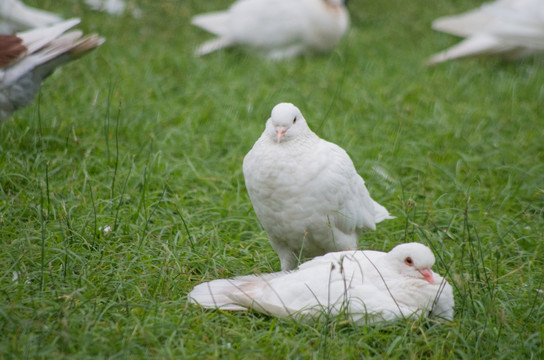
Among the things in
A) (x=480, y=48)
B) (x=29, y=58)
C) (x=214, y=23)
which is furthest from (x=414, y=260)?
(x=214, y=23)

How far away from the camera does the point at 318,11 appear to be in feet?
21.4

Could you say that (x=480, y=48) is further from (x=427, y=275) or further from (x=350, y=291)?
(x=350, y=291)

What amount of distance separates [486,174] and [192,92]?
2403 mm

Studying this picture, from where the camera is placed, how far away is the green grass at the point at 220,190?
2416 mm

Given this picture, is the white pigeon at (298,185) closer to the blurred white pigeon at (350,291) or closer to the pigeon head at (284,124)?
the pigeon head at (284,124)

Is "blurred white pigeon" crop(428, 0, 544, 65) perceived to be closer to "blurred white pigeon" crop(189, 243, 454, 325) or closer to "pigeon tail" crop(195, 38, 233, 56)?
"pigeon tail" crop(195, 38, 233, 56)

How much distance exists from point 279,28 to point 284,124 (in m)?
3.83

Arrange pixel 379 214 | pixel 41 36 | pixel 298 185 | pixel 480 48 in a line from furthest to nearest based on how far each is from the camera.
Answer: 1. pixel 480 48
2. pixel 41 36
3. pixel 379 214
4. pixel 298 185

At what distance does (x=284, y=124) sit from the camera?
2.84 m

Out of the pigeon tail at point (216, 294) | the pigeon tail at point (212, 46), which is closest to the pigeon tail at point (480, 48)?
the pigeon tail at point (212, 46)

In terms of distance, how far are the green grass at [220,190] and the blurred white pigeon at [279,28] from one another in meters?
0.19

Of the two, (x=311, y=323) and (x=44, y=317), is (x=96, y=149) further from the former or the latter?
(x=311, y=323)

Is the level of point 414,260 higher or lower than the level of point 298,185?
lower

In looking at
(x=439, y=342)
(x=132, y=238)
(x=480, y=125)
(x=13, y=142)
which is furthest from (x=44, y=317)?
(x=480, y=125)
